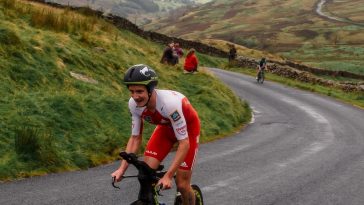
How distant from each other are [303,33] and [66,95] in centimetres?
13841

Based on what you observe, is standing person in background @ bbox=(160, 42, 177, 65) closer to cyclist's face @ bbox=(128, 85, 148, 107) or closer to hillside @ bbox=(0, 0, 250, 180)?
hillside @ bbox=(0, 0, 250, 180)

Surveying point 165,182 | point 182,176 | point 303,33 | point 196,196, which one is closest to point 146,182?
point 165,182

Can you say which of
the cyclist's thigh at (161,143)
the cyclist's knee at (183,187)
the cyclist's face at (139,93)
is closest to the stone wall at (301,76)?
the cyclist's thigh at (161,143)

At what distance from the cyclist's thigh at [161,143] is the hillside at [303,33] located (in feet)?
247

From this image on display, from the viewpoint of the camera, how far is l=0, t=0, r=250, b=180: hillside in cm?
1006

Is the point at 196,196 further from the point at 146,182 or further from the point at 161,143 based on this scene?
the point at 146,182

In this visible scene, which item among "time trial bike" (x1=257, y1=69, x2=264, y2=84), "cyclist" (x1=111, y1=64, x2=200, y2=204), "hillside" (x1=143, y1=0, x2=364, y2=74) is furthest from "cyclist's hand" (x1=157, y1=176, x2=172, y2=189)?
"hillside" (x1=143, y1=0, x2=364, y2=74)

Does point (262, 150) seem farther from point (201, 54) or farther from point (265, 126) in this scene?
point (201, 54)

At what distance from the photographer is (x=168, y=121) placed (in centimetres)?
563

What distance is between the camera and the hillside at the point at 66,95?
10062 millimetres

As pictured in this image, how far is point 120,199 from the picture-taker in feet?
27.1

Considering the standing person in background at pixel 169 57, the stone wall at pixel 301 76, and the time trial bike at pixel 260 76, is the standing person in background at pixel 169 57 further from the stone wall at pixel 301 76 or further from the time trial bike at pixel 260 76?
the stone wall at pixel 301 76

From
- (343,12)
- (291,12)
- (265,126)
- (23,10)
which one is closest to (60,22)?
(23,10)

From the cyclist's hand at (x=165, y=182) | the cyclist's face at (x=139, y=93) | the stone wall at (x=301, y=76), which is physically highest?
the cyclist's face at (x=139, y=93)
